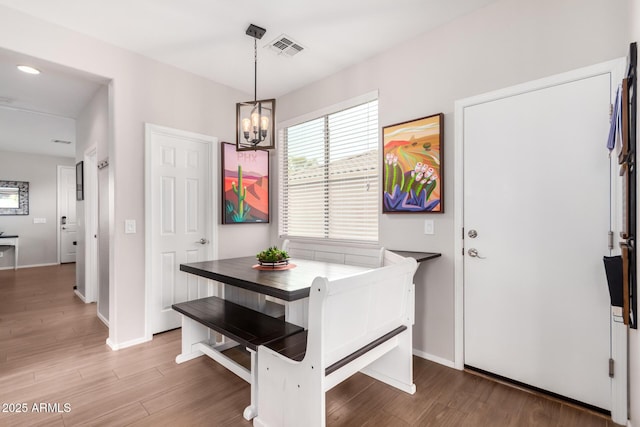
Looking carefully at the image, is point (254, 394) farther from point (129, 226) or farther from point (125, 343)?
point (129, 226)

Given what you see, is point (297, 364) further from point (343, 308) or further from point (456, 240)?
point (456, 240)

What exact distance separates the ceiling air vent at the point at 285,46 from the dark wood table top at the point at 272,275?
198 cm

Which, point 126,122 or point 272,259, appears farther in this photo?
point 126,122

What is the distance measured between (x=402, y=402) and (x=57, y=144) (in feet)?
25.5

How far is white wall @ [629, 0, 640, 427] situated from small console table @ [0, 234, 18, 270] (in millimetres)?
9692

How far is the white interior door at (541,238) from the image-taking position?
1.87 metres

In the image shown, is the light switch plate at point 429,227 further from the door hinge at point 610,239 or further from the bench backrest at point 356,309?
the door hinge at point 610,239

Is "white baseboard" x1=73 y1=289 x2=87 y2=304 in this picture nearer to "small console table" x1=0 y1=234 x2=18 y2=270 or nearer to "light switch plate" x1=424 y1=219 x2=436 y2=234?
"small console table" x1=0 y1=234 x2=18 y2=270

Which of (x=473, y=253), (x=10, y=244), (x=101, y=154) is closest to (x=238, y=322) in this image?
(x=473, y=253)

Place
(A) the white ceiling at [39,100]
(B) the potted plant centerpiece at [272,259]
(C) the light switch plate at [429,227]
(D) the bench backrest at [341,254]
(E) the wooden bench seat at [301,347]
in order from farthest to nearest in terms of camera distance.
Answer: (A) the white ceiling at [39,100], (D) the bench backrest at [341,254], (C) the light switch plate at [429,227], (B) the potted plant centerpiece at [272,259], (E) the wooden bench seat at [301,347]

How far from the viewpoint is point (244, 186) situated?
12.6ft

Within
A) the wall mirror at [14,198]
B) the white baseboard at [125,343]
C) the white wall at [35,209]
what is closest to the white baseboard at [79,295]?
the white baseboard at [125,343]

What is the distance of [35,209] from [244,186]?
261 inches

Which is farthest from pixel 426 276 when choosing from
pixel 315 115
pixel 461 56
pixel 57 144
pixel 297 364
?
pixel 57 144
